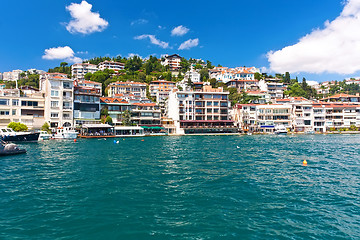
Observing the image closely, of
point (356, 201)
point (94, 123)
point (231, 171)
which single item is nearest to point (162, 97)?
point (94, 123)

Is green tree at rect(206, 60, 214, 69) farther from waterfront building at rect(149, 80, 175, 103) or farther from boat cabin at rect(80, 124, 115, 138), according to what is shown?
boat cabin at rect(80, 124, 115, 138)

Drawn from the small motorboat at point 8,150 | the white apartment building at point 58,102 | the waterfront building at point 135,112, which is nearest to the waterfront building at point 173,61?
the waterfront building at point 135,112

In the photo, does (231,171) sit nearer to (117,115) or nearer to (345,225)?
(345,225)

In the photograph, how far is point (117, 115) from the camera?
8269cm

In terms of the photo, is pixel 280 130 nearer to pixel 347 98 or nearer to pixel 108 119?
pixel 347 98

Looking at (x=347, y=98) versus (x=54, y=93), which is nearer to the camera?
(x=54, y=93)

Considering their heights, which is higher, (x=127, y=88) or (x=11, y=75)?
(x=11, y=75)

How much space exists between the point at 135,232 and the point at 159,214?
6.51 feet

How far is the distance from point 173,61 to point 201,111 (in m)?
103

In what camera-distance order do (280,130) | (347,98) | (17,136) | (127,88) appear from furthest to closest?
(127,88) < (347,98) < (280,130) < (17,136)

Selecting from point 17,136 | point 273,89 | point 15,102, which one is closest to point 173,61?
point 273,89

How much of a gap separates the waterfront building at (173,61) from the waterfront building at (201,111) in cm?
9224

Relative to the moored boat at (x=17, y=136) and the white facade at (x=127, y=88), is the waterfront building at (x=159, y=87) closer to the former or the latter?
the white facade at (x=127, y=88)

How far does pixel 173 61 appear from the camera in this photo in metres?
184
